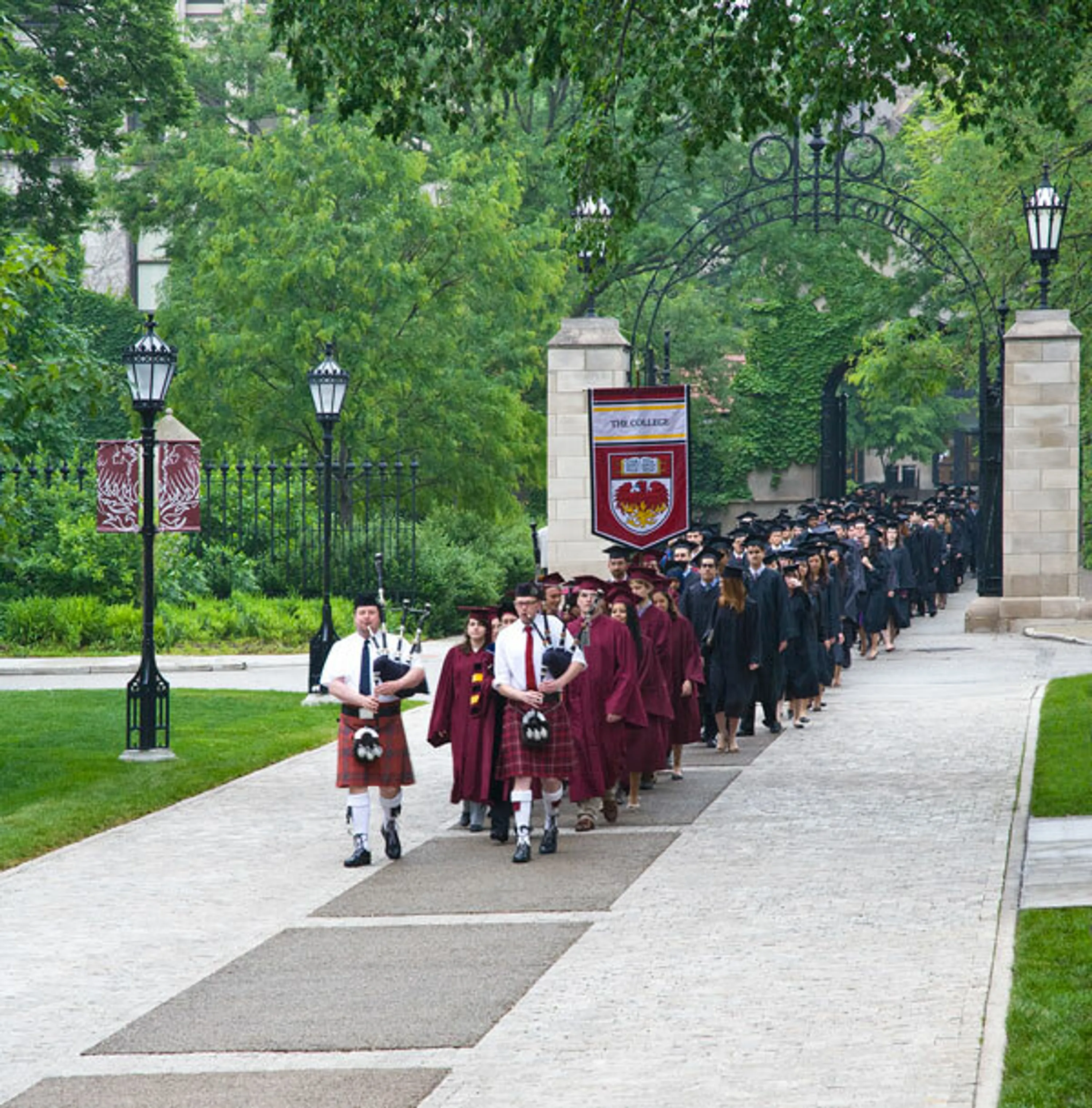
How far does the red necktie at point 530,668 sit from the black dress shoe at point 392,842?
1.21 metres

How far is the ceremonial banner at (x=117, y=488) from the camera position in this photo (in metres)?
20.0

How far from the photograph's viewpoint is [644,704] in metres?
15.6

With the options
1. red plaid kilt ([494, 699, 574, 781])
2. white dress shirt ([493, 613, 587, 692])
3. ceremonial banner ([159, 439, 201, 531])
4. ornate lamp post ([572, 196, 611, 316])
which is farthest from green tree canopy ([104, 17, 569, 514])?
red plaid kilt ([494, 699, 574, 781])

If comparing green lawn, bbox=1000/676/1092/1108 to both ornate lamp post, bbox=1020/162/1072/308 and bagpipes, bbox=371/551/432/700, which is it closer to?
bagpipes, bbox=371/551/432/700

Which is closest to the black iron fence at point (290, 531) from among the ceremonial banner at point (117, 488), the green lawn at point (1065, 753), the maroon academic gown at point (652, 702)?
the ceremonial banner at point (117, 488)

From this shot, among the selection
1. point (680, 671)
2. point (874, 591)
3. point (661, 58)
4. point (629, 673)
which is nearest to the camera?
point (629, 673)

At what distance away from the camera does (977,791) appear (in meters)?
15.4

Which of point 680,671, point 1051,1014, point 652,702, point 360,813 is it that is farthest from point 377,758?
point 1051,1014

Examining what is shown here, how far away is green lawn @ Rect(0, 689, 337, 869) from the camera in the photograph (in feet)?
49.8

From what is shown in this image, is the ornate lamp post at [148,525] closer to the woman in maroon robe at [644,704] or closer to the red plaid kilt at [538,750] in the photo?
the woman in maroon robe at [644,704]

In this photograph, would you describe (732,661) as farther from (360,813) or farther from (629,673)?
(360,813)

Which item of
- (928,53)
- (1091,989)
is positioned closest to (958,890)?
(1091,989)

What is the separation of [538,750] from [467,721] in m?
0.71

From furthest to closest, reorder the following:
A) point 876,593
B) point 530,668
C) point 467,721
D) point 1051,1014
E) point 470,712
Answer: point 876,593 → point 467,721 → point 470,712 → point 530,668 → point 1051,1014
